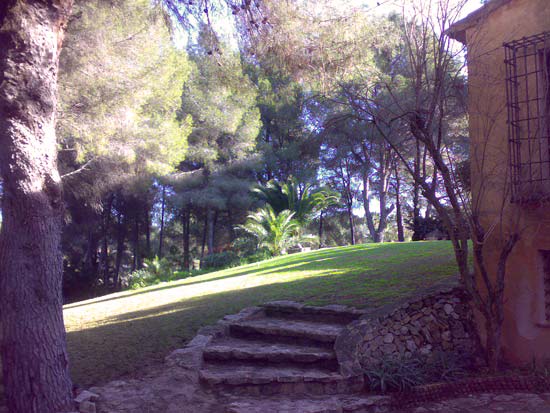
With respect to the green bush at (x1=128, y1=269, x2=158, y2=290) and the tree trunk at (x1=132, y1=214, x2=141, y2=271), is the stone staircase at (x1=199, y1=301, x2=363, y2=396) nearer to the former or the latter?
the green bush at (x1=128, y1=269, x2=158, y2=290)

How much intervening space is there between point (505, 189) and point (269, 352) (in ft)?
10.8

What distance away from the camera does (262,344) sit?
6199mm

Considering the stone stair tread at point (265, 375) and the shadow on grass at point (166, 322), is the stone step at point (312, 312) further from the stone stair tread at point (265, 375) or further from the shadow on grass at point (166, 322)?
the stone stair tread at point (265, 375)

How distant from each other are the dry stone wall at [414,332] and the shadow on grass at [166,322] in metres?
0.32

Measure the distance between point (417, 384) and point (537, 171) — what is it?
2.79m

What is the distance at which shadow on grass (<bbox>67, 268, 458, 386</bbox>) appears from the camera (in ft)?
18.4

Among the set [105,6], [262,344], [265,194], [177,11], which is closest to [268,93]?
[177,11]

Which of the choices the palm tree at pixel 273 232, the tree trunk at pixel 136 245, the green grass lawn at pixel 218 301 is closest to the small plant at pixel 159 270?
the palm tree at pixel 273 232

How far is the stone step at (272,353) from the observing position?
5453mm

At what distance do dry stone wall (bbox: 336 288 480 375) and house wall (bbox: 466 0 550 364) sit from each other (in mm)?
317

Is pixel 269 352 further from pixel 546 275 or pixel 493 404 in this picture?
pixel 546 275

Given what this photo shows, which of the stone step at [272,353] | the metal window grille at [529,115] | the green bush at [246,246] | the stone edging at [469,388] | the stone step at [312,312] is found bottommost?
the stone edging at [469,388]

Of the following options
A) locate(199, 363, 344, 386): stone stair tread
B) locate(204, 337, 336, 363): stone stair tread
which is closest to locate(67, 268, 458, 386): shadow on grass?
locate(204, 337, 336, 363): stone stair tread

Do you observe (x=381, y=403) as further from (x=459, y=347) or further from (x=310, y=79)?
(x=310, y=79)
